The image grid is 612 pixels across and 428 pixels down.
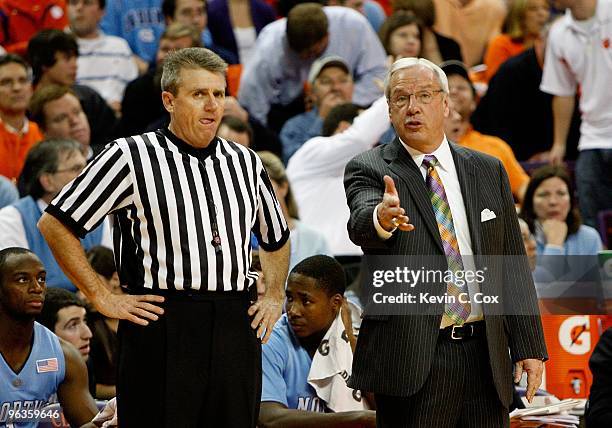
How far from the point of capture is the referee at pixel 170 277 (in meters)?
4.04

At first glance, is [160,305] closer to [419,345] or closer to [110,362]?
[419,345]

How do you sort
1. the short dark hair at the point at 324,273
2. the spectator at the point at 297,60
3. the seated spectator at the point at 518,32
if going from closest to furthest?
the short dark hair at the point at 324,273
the spectator at the point at 297,60
the seated spectator at the point at 518,32

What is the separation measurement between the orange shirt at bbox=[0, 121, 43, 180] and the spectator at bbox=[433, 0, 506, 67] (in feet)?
14.4

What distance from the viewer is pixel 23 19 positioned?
9.77 metres

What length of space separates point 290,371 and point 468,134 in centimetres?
362

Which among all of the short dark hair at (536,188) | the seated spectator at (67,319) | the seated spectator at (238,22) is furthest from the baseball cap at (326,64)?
the seated spectator at (67,319)

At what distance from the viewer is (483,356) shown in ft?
13.4

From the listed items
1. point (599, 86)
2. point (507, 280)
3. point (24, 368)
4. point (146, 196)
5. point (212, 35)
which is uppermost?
point (212, 35)

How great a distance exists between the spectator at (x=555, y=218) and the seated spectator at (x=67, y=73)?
304 centimetres

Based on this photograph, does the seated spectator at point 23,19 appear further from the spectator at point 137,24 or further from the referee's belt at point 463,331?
the referee's belt at point 463,331

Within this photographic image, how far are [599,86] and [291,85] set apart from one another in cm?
235

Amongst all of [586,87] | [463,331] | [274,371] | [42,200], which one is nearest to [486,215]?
[463,331]

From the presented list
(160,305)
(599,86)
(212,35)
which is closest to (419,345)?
(160,305)

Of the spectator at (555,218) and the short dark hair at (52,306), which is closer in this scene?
the short dark hair at (52,306)
